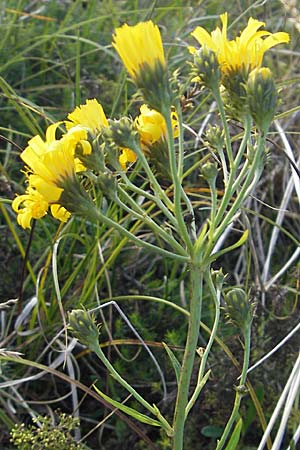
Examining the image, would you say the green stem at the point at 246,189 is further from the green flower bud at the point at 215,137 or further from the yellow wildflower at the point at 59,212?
the yellow wildflower at the point at 59,212

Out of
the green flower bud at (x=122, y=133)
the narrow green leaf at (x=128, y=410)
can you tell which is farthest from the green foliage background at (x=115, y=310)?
the green flower bud at (x=122, y=133)

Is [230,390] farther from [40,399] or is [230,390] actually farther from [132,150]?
[132,150]

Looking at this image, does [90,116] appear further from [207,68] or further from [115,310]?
[115,310]

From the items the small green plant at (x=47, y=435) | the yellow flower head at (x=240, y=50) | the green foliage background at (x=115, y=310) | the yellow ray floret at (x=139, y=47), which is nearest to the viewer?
the yellow ray floret at (x=139, y=47)

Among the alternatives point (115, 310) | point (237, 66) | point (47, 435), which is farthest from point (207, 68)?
point (115, 310)

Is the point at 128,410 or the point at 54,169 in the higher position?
the point at 54,169

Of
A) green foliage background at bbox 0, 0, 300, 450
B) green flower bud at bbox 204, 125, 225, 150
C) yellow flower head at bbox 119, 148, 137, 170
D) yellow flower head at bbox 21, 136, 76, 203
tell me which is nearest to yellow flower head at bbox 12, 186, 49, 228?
yellow flower head at bbox 21, 136, 76, 203
